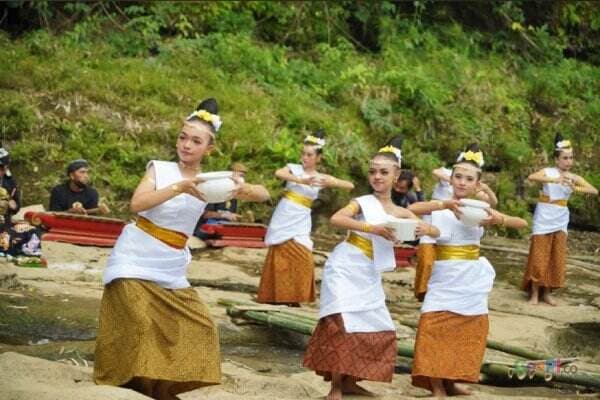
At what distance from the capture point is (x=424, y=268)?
11.0m

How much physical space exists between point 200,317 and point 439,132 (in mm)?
13053

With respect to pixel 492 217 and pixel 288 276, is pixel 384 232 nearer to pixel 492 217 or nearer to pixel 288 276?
pixel 492 217

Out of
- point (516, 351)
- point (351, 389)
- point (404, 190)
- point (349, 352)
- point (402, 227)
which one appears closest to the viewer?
point (402, 227)

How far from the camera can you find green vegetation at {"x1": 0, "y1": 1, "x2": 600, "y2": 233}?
598 inches

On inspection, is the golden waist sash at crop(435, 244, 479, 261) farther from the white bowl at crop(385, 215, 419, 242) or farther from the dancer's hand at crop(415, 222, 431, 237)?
the white bowl at crop(385, 215, 419, 242)

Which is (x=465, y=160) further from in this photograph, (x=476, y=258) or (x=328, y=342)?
(x=328, y=342)

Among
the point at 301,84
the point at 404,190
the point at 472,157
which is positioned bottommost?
the point at 404,190

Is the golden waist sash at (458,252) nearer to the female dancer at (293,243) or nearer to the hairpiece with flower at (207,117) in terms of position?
the hairpiece with flower at (207,117)

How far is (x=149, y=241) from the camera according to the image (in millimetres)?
5969

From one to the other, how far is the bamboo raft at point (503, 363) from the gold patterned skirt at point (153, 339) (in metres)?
2.38

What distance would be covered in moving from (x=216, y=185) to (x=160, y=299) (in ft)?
2.49

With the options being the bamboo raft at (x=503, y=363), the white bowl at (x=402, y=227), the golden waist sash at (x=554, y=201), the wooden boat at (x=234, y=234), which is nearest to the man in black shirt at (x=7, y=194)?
the bamboo raft at (x=503, y=363)

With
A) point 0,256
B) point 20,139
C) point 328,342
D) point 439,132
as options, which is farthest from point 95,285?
point 439,132

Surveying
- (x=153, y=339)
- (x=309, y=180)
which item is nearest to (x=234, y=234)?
(x=309, y=180)
